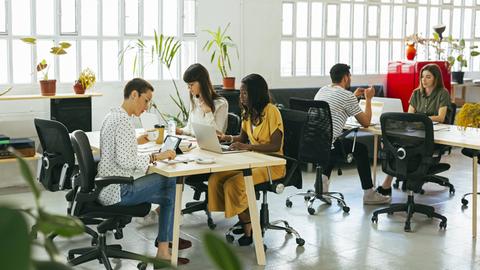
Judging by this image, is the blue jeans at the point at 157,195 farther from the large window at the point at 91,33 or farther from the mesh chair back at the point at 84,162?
the large window at the point at 91,33

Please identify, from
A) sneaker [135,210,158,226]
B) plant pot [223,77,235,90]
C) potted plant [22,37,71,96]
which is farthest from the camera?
plant pot [223,77,235,90]

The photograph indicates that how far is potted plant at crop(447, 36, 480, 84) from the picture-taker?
959 centimetres

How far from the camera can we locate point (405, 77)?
9.12 m

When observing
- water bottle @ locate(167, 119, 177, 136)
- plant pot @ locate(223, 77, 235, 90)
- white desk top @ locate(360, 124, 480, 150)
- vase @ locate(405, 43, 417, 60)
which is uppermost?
vase @ locate(405, 43, 417, 60)

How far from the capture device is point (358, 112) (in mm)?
5773

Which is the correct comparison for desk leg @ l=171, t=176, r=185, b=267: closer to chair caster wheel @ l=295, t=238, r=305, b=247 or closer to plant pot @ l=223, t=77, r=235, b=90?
chair caster wheel @ l=295, t=238, r=305, b=247

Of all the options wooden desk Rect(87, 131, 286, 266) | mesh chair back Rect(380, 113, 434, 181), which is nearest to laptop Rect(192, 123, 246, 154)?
wooden desk Rect(87, 131, 286, 266)

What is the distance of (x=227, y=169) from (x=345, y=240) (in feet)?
4.29

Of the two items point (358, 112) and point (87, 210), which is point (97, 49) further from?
point (87, 210)

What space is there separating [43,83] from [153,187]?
2.86 m

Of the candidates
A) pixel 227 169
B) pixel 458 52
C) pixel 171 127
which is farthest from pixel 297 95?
pixel 227 169

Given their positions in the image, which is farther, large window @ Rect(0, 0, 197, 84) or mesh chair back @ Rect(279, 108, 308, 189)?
large window @ Rect(0, 0, 197, 84)

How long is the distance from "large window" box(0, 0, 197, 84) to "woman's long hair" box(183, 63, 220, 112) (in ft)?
7.66

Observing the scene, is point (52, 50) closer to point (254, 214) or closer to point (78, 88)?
point (78, 88)
